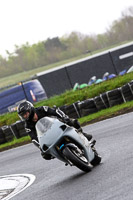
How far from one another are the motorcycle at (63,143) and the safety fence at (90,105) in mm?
9758

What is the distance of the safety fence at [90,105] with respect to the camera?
18969mm

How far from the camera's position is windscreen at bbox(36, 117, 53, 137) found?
895cm

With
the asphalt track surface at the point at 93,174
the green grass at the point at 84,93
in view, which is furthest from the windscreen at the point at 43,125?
the green grass at the point at 84,93

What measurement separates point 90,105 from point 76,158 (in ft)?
37.3

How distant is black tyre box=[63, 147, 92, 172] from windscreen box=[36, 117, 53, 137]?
0.56 m

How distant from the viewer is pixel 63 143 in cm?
887

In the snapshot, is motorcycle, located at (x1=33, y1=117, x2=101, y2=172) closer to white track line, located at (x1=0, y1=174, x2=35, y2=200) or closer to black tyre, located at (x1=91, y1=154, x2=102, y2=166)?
black tyre, located at (x1=91, y1=154, x2=102, y2=166)

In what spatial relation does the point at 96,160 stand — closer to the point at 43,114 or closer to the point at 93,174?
the point at 93,174

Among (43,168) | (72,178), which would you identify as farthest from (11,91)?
(72,178)

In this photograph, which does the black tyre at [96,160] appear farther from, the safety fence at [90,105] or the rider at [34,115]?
the safety fence at [90,105]

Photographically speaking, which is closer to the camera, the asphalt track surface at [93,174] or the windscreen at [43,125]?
the asphalt track surface at [93,174]

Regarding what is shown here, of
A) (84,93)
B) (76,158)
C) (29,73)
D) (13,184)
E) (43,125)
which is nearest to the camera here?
(76,158)

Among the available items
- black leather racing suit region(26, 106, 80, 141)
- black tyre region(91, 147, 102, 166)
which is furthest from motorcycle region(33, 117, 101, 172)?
black leather racing suit region(26, 106, 80, 141)

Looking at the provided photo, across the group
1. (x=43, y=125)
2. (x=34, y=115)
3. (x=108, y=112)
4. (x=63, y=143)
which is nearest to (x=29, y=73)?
(x=108, y=112)
